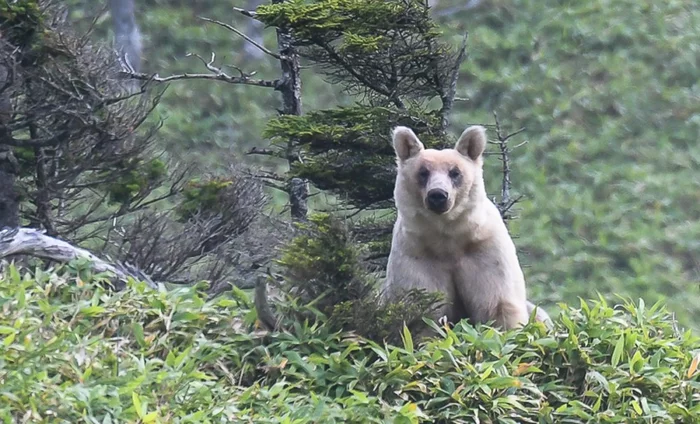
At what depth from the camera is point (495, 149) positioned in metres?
19.9

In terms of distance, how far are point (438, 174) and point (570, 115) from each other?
14240mm

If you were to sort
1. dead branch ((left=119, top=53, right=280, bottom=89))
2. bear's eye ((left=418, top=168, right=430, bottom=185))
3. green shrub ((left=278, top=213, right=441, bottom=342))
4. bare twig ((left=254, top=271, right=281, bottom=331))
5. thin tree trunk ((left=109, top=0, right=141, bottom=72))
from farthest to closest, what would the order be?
thin tree trunk ((left=109, top=0, right=141, bottom=72)) < dead branch ((left=119, top=53, right=280, bottom=89)) < bear's eye ((left=418, top=168, right=430, bottom=185)) < green shrub ((left=278, top=213, right=441, bottom=342)) < bare twig ((left=254, top=271, right=281, bottom=331))

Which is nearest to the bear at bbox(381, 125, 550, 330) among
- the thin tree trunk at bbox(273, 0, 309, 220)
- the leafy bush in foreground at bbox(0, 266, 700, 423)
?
the leafy bush in foreground at bbox(0, 266, 700, 423)

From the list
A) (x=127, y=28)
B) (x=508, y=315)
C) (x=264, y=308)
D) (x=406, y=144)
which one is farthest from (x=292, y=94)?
(x=127, y=28)

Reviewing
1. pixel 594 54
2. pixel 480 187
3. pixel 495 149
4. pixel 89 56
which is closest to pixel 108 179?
pixel 89 56

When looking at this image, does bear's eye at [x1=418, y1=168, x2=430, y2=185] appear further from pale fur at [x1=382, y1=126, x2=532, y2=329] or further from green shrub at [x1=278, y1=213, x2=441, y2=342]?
green shrub at [x1=278, y1=213, x2=441, y2=342]

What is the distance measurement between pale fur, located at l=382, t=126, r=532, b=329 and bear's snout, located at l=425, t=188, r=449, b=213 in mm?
46

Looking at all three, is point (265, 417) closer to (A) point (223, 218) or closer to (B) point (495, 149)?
(A) point (223, 218)

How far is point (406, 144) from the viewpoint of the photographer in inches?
297

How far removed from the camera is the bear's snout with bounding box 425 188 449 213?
23.2ft

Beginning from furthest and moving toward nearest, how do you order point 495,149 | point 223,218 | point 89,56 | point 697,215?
1. point 495,149
2. point 697,215
3. point 223,218
4. point 89,56

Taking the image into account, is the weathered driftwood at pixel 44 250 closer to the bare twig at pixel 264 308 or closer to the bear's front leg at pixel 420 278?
the bare twig at pixel 264 308

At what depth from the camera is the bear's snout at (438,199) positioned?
279 inches

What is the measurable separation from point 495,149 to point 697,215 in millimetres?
3540
